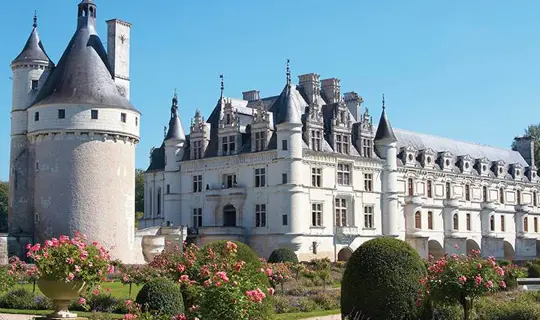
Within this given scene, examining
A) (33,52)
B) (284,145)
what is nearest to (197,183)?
(284,145)

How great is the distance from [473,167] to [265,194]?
21.3m

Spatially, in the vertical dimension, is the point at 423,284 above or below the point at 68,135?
below

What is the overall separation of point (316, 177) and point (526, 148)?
2985cm

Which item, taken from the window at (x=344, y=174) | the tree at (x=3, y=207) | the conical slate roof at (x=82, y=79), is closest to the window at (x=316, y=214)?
the window at (x=344, y=174)

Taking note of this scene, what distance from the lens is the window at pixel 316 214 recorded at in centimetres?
4003

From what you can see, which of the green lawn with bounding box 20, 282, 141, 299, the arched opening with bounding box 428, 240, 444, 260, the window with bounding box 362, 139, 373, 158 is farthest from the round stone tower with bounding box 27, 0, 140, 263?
the arched opening with bounding box 428, 240, 444, 260

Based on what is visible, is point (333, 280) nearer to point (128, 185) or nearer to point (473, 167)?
point (128, 185)

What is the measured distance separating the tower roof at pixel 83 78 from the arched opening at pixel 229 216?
9.03 meters

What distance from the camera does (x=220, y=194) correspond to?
41438 mm

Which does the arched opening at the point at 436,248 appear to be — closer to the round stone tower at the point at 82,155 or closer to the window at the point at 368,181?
the window at the point at 368,181

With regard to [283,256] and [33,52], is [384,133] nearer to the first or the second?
[283,256]

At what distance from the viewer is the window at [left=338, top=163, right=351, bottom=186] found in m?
41.9

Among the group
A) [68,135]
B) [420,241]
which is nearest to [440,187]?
[420,241]

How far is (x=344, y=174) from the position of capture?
138ft
